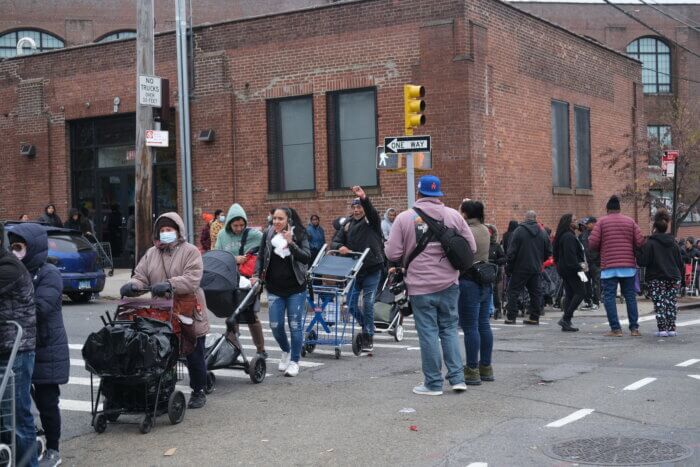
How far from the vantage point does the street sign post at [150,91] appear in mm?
16984

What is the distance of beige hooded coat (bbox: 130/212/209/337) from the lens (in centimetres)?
810

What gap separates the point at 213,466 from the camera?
661 cm

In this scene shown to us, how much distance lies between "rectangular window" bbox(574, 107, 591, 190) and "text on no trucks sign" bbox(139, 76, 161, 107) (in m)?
13.2

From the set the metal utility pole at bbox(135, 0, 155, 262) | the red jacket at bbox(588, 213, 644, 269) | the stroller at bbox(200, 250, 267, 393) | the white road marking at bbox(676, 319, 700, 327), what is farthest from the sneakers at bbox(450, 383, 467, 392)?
the metal utility pole at bbox(135, 0, 155, 262)

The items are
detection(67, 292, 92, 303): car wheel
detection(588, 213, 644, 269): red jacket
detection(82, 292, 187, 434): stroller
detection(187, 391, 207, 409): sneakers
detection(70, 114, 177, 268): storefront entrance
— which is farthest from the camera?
detection(70, 114, 177, 268): storefront entrance

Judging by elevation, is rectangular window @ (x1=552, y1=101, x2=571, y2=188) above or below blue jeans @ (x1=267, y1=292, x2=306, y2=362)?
above

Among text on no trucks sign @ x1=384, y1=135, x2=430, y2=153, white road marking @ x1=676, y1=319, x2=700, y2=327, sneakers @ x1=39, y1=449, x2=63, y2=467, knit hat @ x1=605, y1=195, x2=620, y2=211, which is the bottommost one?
white road marking @ x1=676, y1=319, x2=700, y2=327

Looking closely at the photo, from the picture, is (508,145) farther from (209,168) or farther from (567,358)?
(567,358)

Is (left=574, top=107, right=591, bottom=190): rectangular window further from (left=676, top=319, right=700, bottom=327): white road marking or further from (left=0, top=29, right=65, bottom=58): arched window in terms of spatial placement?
(left=0, top=29, right=65, bottom=58): arched window

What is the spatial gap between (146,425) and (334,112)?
602 inches

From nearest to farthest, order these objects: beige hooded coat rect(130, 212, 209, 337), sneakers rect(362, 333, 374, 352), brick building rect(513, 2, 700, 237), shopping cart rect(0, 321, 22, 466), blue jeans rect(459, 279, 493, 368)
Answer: shopping cart rect(0, 321, 22, 466), beige hooded coat rect(130, 212, 209, 337), blue jeans rect(459, 279, 493, 368), sneakers rect(362, 333, 374, 352), brick building rect(513, 2, 700, 237)

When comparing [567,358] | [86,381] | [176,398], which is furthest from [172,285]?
[567,358]

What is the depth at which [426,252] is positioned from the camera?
8.79 metres

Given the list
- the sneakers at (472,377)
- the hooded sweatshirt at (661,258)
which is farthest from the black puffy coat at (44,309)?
the hooded sweatshirt at (661,258)
